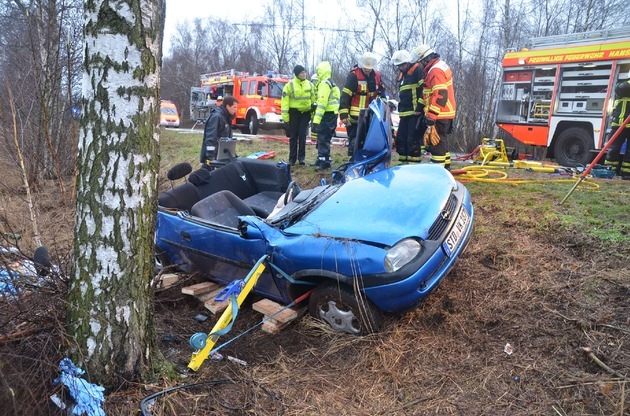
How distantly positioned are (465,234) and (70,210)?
5.37m

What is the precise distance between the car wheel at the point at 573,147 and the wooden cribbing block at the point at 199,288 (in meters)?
8.71

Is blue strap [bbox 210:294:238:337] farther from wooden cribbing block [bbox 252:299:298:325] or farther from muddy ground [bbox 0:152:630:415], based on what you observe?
wooden cribbing block [bbox 252:299:298:325]

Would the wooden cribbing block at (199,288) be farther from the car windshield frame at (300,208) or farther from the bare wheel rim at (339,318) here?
the bare wheel rim at (339,318)

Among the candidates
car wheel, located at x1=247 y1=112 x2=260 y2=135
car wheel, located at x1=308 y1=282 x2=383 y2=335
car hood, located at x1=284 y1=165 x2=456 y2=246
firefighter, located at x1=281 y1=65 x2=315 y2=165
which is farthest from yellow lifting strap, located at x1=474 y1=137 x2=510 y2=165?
car wheel, located at x1=247 y1=112 x2=260 y2=135

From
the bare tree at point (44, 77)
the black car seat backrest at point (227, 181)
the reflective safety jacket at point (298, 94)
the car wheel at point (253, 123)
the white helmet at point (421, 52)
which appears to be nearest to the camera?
the black car seat backrest at point (227, 181)

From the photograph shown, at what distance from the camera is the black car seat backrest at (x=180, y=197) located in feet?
13.9

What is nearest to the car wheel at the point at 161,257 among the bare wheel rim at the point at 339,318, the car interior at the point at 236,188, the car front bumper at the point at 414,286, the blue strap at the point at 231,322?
the car interior at the point at 236,188

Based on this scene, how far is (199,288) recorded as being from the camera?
3.81 m

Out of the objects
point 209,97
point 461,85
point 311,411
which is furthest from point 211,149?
point 209,97

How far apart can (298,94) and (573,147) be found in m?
6.46

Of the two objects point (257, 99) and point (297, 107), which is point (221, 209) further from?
point (257, 99)

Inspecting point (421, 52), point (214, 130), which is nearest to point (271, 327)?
point (214, 130)

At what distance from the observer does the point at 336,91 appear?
7.79 meters

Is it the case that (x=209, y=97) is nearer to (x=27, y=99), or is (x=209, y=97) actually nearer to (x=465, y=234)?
(x=27, y=99)
